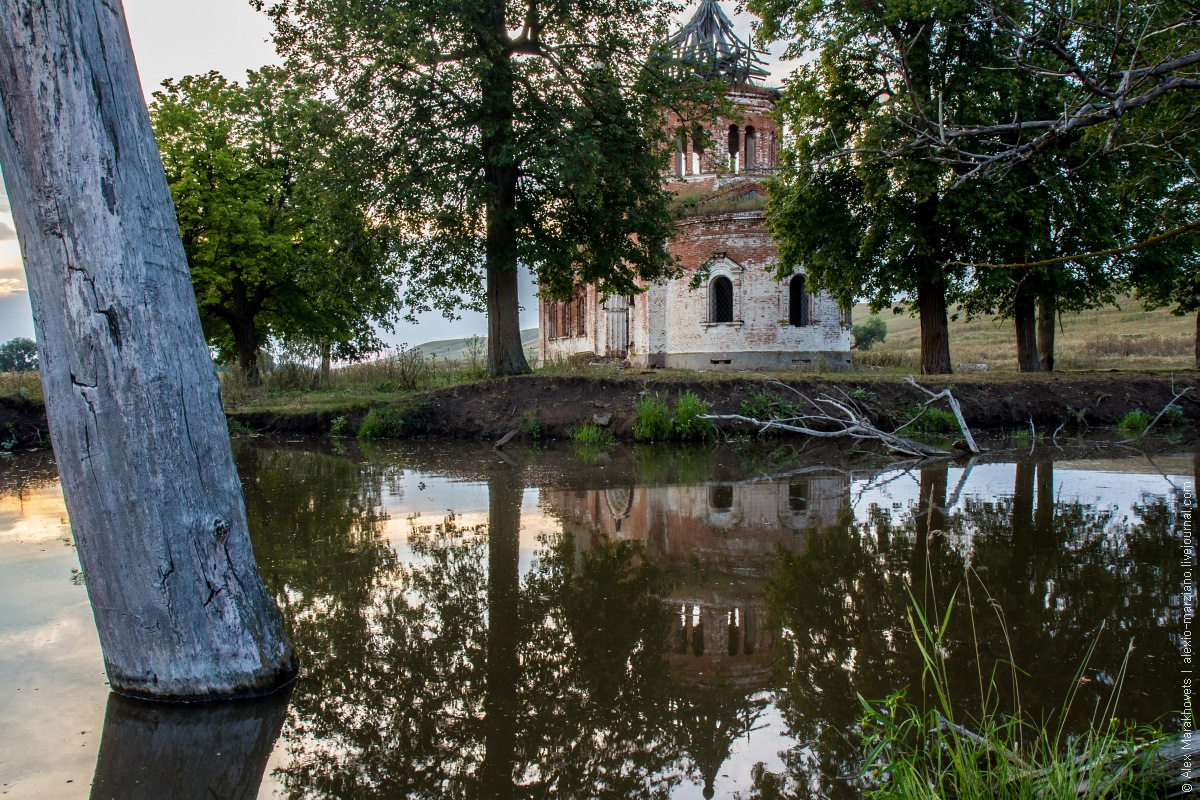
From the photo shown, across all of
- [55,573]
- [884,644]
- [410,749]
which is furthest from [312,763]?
[55,573]

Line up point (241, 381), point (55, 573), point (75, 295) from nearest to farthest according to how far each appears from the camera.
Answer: point (75, 295)
point (55, 573)
point (241, 381)

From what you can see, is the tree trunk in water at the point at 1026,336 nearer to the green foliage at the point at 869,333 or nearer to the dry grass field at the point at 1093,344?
the dry grass field at the point at 1093,344

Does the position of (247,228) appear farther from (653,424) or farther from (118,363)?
(118,363)

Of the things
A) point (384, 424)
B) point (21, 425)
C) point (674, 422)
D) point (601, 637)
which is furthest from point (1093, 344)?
point (21, 425)

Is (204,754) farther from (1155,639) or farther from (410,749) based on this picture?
(1155,639)

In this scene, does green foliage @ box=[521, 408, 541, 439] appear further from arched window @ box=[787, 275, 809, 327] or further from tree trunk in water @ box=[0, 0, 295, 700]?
arched window @ box=[787, 275, 809, 327]

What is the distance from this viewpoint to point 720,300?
2723 cm

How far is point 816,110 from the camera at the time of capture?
18516 millimetres

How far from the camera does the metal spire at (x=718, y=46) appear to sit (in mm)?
28875

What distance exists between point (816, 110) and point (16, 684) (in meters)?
19.0

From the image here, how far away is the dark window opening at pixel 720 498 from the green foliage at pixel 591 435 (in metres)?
4.91

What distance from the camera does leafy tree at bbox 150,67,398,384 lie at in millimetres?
20000

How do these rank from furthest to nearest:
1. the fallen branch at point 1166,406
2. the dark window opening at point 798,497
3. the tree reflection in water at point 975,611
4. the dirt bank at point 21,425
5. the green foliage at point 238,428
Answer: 1. the green foliage at point 238,428
2. the fallen branch at point 1166,406
3. the dirt bank at point 21,425
4. the dark window opening at point 798,497
5. the tree reflection in water at point 975,611

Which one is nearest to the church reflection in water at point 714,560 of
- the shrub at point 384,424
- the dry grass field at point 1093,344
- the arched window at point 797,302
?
the shrub at point 384,424
